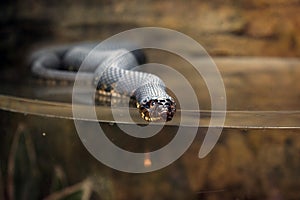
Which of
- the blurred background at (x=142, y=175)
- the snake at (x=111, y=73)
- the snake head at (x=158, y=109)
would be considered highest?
the snake at (x=111, y=73)

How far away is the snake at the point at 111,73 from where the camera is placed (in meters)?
0.97

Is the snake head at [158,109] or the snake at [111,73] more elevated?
the snake at [111,73]

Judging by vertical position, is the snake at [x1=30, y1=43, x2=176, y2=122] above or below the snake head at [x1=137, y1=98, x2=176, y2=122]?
above

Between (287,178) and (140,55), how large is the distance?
3.19 feet

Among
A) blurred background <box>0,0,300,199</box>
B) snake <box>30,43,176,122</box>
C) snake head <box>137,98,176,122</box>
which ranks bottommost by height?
blurred background <box>0,0,300,199</box>

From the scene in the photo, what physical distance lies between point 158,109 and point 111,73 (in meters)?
0.41

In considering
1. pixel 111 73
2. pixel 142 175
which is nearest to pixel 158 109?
pixel 142 175

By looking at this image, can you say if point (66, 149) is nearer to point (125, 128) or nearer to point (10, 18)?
point (125, 128)

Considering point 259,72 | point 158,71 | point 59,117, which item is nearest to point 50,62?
point 158,71

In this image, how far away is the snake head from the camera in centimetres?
85

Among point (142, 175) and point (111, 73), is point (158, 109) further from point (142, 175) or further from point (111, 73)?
point (111, 73)

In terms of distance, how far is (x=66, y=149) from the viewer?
83 cm

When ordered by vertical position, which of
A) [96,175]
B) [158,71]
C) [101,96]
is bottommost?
[96,175]

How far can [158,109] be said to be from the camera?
0.94m
